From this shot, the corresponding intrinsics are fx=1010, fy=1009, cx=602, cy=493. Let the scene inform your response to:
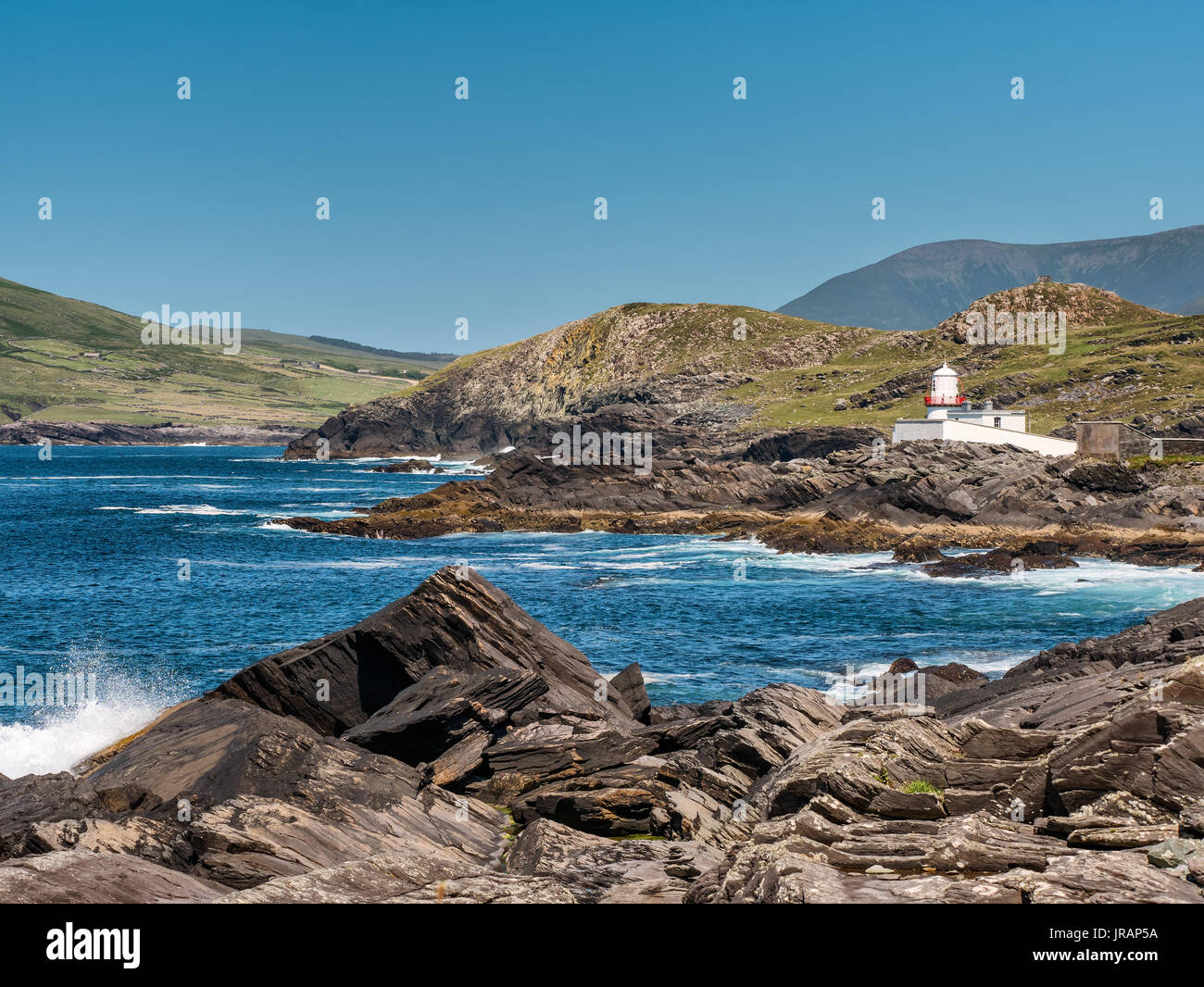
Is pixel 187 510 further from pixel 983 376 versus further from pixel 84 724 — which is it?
pixel 983 376

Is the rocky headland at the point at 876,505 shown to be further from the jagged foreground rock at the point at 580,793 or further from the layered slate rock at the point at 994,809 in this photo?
the layered slate rock at the point at 994,809

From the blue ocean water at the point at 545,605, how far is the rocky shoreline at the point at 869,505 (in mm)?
4042

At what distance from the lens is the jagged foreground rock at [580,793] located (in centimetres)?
1079

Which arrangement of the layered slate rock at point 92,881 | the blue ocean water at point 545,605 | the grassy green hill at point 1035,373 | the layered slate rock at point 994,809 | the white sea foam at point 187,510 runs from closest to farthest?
the layered slate rock at point 994,809 < the layered slate rock at point 92,881 < the blue ocean water at point 545,605 < the white sea foam at point 187,510 < the grassy green hill at point 1035,373

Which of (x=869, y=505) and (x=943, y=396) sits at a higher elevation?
(x=943, y=396)

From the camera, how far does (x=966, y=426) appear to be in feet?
300

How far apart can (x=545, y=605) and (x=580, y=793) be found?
1316 inches

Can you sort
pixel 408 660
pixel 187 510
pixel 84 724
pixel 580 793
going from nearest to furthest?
pixel 580 793
pixel 408 660
pixel 84 724
pixel 187 510

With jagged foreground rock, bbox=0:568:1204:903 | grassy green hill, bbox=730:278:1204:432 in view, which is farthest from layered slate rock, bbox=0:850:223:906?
grassy green hill, bbox=730:278:1204:432

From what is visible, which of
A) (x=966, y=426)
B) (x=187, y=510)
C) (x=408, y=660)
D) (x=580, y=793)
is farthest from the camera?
(x=187, y=510)

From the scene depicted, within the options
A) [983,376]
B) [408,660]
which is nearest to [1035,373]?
[983,376]

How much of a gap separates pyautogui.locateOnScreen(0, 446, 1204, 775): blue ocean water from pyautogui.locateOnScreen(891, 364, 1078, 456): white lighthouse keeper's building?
99.2 ft

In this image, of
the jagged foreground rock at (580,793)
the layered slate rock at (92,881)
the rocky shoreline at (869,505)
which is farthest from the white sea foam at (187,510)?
the layered slate rock at (92,881)

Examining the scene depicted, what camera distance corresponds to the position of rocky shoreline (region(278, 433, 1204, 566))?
216ft
